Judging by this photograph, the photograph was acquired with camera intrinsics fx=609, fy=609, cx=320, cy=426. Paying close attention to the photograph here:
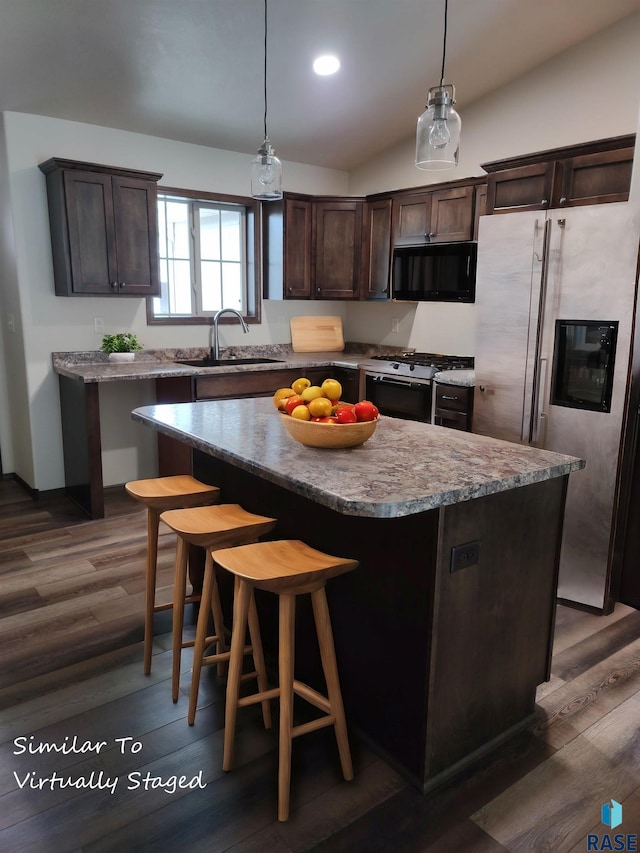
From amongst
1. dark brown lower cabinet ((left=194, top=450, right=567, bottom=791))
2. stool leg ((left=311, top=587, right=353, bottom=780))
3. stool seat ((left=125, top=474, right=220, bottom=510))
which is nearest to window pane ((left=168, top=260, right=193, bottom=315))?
stool seat ((left=125, top=474, right=220, bottom=510))

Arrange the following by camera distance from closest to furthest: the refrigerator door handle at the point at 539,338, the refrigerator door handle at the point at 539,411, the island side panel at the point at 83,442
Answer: the refrigerator door handle at the point at 539,338 → the refrigerator door handle at the point at 539,411 → the island side panel at the point at 83,442

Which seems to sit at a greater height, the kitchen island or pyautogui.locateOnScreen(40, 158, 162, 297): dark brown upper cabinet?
pyautogui.locateOnScreen(40, 158, 162, 297): dark brown upper cabinet

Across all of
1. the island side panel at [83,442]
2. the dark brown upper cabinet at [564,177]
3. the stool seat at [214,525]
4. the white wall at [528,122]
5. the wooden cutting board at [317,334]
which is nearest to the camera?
the stool seat at [214,525]

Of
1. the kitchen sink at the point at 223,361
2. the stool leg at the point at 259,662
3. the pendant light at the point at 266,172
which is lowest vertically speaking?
the stool leg at the point at 259,662

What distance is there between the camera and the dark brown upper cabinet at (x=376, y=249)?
16.3ft

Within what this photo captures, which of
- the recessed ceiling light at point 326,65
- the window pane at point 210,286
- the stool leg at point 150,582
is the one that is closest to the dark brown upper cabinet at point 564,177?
the recessed ceiling light at point 326,65

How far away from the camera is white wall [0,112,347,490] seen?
404cm

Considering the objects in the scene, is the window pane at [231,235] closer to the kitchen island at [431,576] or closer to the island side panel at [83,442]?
the island side panel at [83,442]

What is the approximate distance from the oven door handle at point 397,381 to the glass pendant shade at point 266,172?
1.92m

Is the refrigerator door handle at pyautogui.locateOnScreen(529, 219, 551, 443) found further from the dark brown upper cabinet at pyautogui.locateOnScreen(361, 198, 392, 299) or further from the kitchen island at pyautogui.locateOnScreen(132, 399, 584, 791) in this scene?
the dark brown upper cabinet at pyautogui.locateOnScreen(361, 198, 392, 299)

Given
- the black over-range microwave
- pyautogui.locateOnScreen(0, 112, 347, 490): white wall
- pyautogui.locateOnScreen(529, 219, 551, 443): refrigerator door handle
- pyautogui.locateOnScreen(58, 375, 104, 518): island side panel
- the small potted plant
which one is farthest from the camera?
the small potted plant

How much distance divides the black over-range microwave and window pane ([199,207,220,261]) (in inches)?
58.2

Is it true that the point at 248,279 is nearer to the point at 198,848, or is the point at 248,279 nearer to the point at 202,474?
the point at 202,474

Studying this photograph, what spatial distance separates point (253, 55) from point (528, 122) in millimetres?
1938
